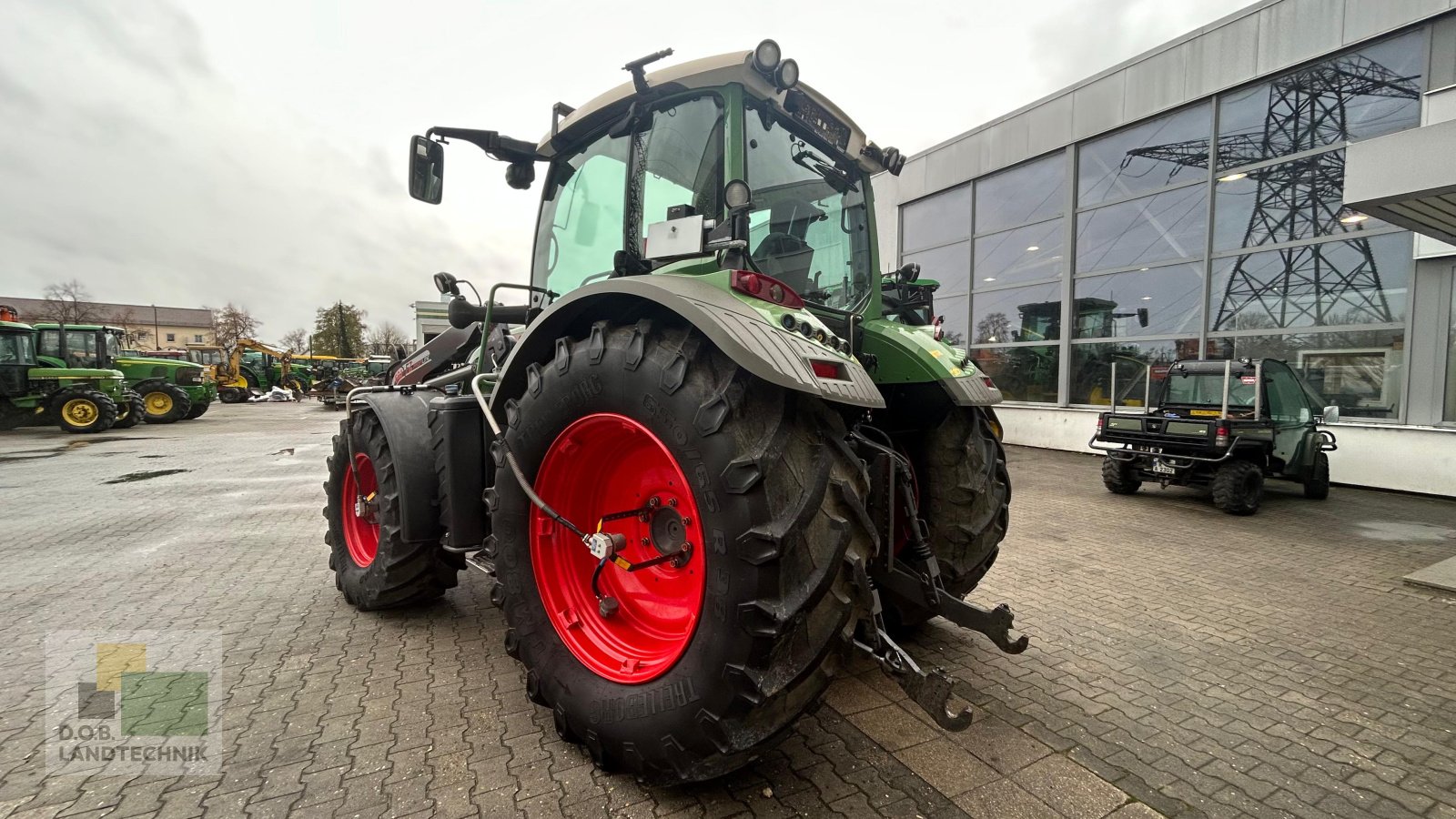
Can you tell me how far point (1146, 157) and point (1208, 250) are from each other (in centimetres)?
216

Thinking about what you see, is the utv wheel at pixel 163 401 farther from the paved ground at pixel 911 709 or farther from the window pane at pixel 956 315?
the window pane at pixel 956 315

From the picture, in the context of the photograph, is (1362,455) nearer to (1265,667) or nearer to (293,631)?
(1265,667)

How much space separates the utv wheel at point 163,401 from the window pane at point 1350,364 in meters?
24.9

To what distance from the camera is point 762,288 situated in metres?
2.13

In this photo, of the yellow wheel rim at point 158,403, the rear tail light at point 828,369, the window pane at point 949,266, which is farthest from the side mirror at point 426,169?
the yellow wheel rim at point 158,403

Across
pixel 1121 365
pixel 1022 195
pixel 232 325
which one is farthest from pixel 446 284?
pixel 232 325

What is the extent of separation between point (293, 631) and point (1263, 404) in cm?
986

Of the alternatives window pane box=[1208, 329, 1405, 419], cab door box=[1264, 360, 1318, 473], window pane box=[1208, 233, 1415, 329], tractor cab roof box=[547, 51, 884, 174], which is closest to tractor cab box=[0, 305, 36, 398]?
tractor cab roof box=[547, 51, 884, 174]

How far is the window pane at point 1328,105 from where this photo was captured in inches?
331

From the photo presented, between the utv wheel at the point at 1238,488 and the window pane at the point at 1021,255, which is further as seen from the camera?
the window pane at the point at 1021,255

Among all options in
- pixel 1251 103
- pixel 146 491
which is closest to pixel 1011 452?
pixel 1251 103

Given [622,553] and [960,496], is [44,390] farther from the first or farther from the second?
[960,496]

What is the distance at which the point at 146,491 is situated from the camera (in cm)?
757

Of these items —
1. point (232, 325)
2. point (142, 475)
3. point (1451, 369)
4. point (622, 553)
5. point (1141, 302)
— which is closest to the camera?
point (622, 553)
